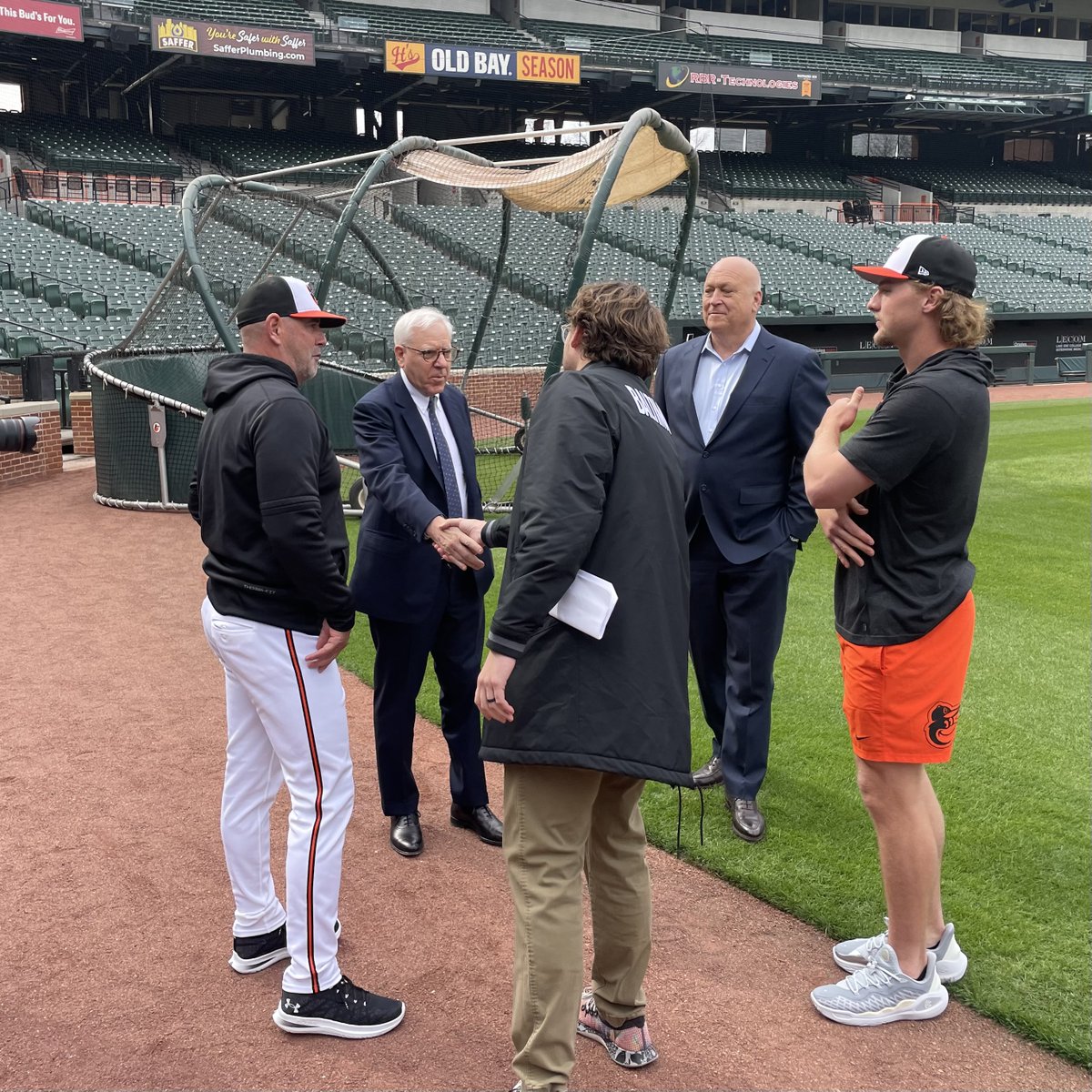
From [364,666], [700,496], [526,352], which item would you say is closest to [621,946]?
[700,496]

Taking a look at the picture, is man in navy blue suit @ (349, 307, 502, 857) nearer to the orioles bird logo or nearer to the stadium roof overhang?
the orioles bird logo

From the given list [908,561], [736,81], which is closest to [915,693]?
[908,561]

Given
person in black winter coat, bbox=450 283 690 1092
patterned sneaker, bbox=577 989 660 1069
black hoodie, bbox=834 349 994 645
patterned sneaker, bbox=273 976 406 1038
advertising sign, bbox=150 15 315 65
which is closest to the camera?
person in black winter coat, bbox=450 283 690 1092

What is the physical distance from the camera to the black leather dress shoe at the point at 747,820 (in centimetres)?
406

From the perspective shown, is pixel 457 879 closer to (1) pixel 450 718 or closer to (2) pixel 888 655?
(1) pixel 450 718

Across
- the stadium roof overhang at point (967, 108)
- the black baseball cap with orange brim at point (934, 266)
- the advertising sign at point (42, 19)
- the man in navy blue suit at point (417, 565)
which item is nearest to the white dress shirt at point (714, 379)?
the man in navy blue suit at point (417, 565)

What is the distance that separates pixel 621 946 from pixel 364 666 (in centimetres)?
376

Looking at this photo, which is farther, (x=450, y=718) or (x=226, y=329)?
(x=226, y=329)

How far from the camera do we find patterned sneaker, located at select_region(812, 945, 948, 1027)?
9.66 feet

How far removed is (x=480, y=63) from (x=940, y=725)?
32717mm

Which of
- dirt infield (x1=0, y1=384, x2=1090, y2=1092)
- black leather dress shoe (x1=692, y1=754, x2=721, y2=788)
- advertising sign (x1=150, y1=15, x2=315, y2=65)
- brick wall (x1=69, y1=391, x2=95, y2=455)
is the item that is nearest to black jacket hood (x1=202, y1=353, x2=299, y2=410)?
dirt infield (x1=0, y1=384, x2=1090, y2=1092)

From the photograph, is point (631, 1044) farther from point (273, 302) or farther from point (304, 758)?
point (273, 302)

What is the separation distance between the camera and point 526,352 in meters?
13.3

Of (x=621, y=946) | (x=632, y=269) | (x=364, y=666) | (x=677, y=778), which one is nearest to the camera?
(x=677, y=778)
